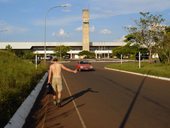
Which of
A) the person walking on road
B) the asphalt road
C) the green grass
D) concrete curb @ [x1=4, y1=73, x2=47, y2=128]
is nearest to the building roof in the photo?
the green grass

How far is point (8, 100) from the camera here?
13039mm

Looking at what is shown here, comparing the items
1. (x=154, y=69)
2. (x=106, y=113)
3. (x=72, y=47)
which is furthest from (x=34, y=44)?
(x=106, y=113)

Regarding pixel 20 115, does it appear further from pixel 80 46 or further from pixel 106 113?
pixel 80 46

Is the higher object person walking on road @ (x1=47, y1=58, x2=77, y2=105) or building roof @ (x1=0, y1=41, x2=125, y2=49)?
building roof @ (x1=0, y1=41, x2=125, y2=49)

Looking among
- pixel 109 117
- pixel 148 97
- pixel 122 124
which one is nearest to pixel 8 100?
pixel 109 117

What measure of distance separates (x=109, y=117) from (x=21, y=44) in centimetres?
14971

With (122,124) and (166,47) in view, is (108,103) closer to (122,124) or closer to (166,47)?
(122,124)

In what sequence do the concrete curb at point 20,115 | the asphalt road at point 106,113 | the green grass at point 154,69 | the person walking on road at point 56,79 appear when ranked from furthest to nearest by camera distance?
1. the green grass at point 154,69
2. the person walking on road at point 56,79
3. the asphalt road at point 106,113
4. the concrete curb at point 20,115

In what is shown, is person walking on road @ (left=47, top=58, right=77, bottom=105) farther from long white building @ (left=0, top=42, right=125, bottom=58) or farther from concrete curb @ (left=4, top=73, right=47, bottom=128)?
long white building @ (left=0, top=42, right=125, bottom=58)

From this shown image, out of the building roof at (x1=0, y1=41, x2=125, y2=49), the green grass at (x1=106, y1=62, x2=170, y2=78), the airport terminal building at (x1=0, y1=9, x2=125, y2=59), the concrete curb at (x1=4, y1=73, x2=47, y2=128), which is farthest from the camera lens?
the building roof at (x1=0, y1=41, x2=125, y2=49)

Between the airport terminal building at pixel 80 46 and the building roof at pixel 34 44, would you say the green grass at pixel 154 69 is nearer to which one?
the airport terminal building at pixel 80 46

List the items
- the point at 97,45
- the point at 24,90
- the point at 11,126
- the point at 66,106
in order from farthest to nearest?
the point at 97,45, the point at 24,90, the point at 66,106, the point at 11,126

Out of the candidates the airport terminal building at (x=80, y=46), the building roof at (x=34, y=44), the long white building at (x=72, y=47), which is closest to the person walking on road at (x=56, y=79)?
the airport terminal building at (x=80, y=46)

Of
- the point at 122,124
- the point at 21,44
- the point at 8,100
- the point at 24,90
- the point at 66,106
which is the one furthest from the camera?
the point at 21,44
